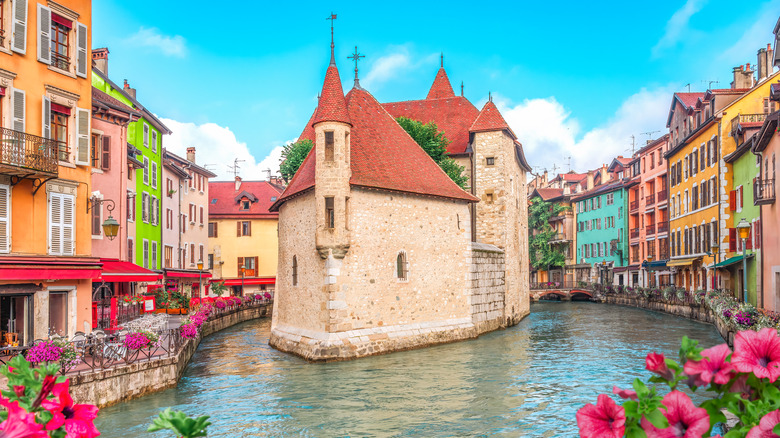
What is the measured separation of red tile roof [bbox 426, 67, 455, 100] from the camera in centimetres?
4369

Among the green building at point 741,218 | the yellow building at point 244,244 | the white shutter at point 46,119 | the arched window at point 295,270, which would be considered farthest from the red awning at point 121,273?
the yellow building at point 244,244

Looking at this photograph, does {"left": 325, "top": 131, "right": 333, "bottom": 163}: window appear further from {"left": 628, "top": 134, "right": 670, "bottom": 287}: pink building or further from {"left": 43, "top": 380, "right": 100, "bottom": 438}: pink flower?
{"left": 628, "top": 134, "right": 670, "bottom": 287}: pink building

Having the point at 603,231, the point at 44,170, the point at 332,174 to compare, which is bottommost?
the point at 603,231

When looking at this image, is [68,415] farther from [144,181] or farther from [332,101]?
[144,181]

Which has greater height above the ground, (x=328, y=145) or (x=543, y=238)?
(x=328, y=145)

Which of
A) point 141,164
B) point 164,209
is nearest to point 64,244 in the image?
point 141,164

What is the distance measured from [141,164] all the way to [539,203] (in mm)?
49348

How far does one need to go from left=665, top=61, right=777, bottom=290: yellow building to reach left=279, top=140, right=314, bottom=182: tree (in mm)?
18999

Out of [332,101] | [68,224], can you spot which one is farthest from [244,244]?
[68,224]

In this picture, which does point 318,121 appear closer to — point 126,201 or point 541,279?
point 126,201

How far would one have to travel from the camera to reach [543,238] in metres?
69.4

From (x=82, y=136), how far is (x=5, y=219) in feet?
9.97

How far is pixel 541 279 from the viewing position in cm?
7175

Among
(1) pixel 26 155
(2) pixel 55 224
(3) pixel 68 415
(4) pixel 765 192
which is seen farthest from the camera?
(4) pixel 765 192
